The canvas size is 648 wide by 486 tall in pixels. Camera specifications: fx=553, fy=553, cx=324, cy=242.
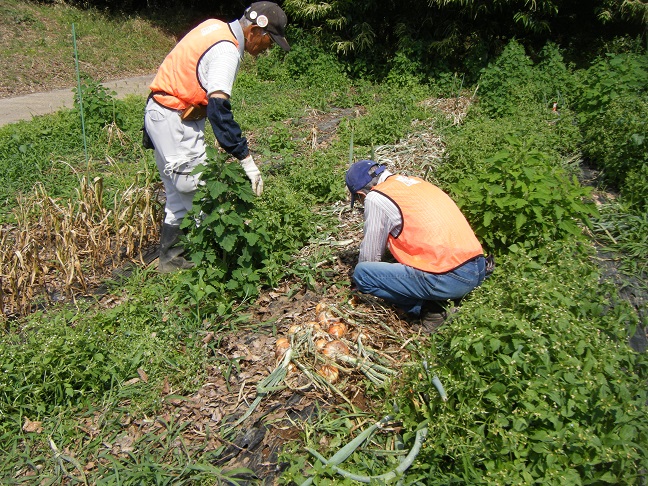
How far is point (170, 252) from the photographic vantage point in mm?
4883

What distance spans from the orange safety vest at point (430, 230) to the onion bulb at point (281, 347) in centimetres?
94

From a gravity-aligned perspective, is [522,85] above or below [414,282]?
above

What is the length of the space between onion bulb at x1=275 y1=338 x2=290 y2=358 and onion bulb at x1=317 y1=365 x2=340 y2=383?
30 cm

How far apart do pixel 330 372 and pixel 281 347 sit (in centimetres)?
42

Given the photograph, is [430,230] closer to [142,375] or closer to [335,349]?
[335,349]

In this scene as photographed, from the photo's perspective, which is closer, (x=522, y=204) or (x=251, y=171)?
(x=522, y=204)

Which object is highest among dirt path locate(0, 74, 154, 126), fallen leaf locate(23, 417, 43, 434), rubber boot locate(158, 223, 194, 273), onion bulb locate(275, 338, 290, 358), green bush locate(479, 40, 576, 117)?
green bush locate(479, 40, 576, 117)

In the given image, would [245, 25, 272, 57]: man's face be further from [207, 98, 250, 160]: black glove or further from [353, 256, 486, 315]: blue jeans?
[353, 256, 486, 315]: blue jeans

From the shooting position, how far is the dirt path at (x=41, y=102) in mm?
9742

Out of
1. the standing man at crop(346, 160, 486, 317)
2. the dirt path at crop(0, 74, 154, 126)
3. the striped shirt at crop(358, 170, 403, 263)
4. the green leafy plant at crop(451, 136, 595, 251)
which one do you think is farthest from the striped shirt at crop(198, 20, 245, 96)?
the dirt path at crop(0, 74, 154, 126)

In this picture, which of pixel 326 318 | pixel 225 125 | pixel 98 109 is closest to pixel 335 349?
pixel 326 318

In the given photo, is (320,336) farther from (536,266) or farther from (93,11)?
(93,11)

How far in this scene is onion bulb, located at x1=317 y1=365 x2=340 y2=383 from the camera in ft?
10.9

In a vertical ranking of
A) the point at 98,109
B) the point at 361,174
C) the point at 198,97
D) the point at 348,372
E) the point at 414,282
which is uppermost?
the point at 198,97
